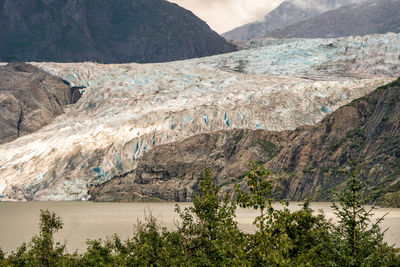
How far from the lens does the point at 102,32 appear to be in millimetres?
173750

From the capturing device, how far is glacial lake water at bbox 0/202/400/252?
28.4m

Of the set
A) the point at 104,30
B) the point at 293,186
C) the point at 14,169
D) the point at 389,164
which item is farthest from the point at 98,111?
the point at 104,30

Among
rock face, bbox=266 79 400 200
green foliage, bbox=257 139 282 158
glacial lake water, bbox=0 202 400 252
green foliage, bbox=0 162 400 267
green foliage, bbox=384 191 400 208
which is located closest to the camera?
green foliage, bbox=0 162 400 267

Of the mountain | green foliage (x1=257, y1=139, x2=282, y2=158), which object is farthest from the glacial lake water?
the mountain

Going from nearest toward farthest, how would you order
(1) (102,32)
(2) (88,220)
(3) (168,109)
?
(2) (88,220)
(3) (168,109)
(1) (102,32)

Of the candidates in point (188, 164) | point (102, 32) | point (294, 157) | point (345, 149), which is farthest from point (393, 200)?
point (102, 32)

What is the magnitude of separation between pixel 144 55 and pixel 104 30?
65.1 feet

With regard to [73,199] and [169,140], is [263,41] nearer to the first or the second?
[169,140]

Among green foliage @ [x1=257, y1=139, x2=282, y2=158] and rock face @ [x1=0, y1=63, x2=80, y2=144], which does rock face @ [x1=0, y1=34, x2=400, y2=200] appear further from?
rock face @ [x1=0, y1=63, x2=80, y2=144]

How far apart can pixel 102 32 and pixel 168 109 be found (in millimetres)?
117377

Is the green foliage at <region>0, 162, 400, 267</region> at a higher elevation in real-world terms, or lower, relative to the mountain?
lower

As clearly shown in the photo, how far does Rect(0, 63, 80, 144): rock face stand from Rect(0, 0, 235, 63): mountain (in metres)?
69.5

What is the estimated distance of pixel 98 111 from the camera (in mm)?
73812

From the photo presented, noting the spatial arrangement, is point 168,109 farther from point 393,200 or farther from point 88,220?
point 393,200
